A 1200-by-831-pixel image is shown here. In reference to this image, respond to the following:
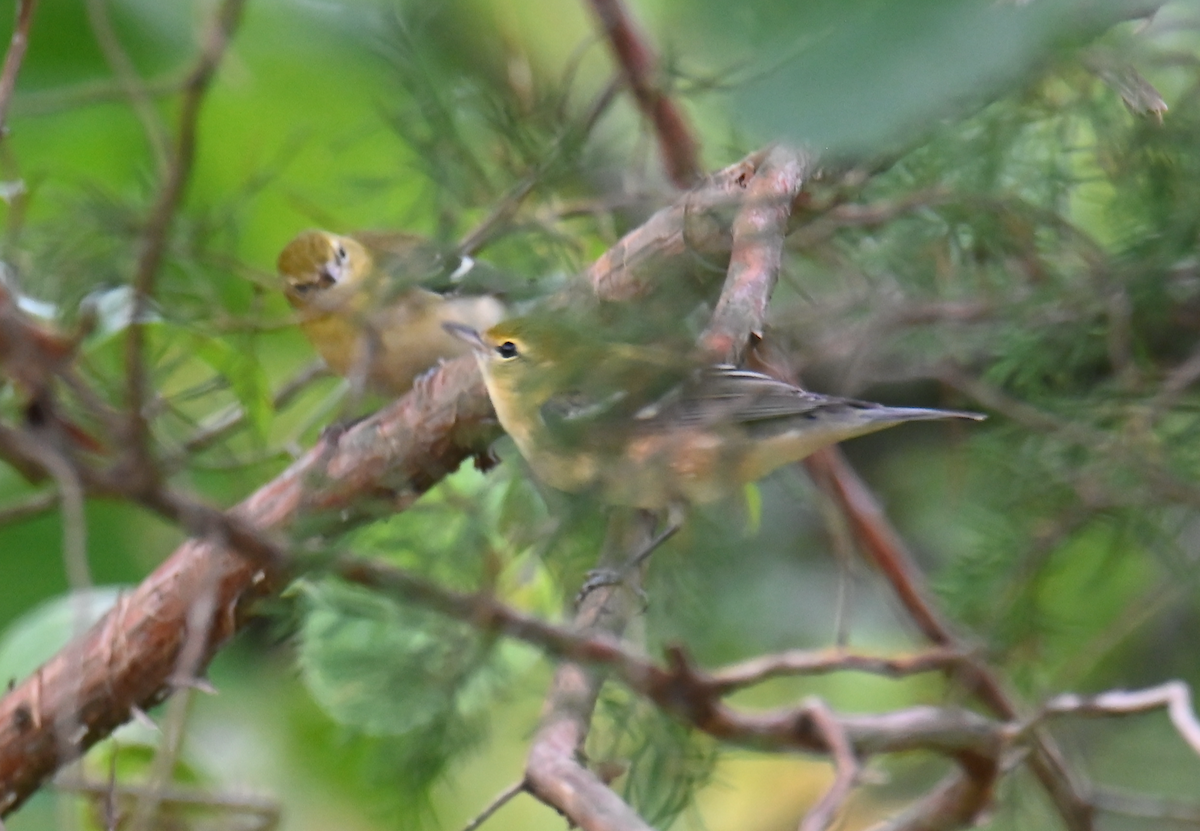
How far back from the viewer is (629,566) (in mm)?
990

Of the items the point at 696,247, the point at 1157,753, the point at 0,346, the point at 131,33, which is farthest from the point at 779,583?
the point at 0,346

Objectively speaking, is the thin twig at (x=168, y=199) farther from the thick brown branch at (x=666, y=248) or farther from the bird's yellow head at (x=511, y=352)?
the thick brown branch at (x=666, y=248)

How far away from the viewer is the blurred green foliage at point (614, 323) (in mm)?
944

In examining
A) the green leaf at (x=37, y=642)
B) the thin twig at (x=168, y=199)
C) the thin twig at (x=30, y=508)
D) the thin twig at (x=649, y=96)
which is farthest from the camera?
the green leaf at (x=37, y=642)

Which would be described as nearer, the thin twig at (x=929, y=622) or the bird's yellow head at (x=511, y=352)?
the bird's yellow head at (x=511, y=352)

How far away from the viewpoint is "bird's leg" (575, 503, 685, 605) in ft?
3.23

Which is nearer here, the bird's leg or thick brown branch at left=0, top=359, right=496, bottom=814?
the bird's leg

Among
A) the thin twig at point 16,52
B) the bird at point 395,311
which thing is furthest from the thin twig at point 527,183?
the thin twig at point 16,52

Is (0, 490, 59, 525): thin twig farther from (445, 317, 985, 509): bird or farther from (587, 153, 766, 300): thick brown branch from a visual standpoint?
(587, 153, 766, 300): thick brown branch

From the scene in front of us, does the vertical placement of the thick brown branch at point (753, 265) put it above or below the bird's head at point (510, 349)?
above

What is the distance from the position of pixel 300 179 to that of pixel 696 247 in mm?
950

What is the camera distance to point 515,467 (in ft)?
3.93

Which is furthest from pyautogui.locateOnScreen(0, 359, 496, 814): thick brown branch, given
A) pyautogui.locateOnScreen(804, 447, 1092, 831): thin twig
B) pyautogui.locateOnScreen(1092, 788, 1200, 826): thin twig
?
pyautogui.locateOnScreen(1092, 788, 1200, 826): thin twig

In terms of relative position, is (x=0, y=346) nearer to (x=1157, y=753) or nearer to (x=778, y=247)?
(x=778, y=247)
